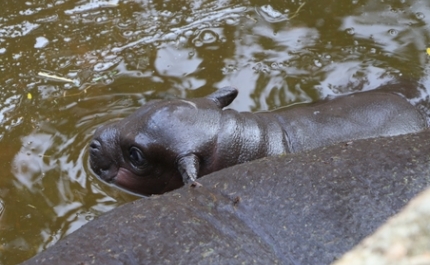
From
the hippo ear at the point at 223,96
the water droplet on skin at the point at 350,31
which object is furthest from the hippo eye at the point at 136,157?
the water droplet on skin at the point at 350,31

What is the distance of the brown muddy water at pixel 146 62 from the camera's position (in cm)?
445

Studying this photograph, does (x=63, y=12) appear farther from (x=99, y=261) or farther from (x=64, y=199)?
(x=99, y=261)

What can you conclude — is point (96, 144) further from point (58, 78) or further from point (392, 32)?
point (392, 32)

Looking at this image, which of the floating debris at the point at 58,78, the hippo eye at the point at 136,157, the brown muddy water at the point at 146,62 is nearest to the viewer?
the hippo eye at the point at 136,157

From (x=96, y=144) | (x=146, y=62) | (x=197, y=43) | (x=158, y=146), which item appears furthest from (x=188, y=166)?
(x=197, y=43)

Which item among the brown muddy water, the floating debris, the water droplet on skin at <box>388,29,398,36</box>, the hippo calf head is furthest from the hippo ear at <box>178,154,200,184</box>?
the water droplet on skin at <box>388,29,398,36</box>

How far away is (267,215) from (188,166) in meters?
1.82

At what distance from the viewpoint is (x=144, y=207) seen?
2.23 metres

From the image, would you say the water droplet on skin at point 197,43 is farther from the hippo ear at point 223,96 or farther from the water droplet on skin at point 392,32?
the water droplet on skin at point 392,32

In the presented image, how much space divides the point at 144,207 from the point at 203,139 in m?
1.80

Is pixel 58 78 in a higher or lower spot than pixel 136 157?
higher

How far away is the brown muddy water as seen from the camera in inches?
175

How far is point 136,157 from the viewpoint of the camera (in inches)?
164

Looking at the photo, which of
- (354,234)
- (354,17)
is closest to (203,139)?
(354,234)
